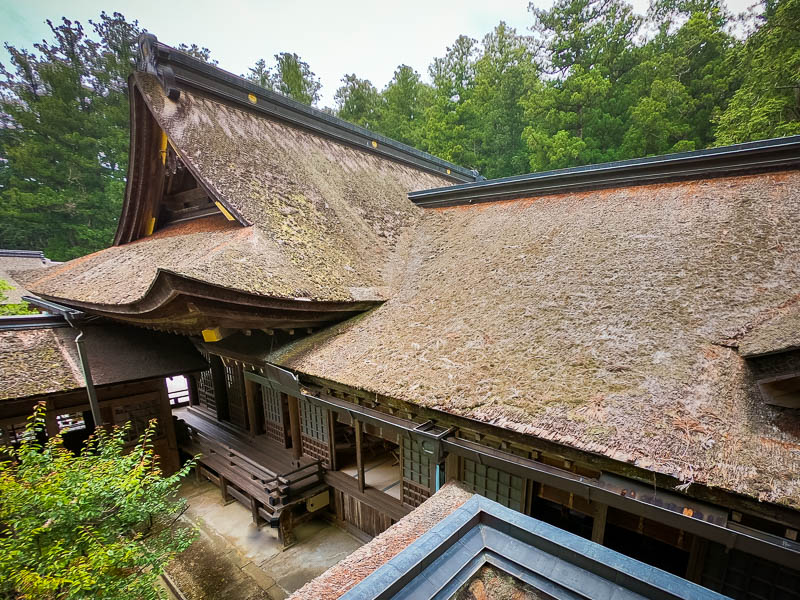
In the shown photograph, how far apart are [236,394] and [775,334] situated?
8700mm

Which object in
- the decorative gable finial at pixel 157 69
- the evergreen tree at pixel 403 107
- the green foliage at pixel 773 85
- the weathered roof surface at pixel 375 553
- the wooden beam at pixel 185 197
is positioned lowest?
the weathered roof surface at pixel 375 553

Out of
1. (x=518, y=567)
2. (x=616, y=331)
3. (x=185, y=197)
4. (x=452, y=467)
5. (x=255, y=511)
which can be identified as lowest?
(x=255, y=511)

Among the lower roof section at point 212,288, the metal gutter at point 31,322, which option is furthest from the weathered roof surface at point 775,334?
the metal gutter at point 31,322

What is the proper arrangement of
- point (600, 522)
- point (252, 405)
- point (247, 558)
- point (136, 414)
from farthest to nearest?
point (252, 405) → point (136, 414) → point (247, 558) → point (600, 522)

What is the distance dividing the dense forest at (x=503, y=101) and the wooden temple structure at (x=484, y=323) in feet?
34.0

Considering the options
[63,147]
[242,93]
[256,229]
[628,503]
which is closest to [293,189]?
[256,229]

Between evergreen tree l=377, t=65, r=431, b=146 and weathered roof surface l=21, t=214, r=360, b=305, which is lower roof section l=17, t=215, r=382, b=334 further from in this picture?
evergreen tree l=377, t=65, r=431, b=146

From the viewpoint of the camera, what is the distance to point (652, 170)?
16.0 feet

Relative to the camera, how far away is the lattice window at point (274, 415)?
6.59 meters

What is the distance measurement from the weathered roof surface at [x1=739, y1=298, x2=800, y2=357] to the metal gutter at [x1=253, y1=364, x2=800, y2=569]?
1.17 metres

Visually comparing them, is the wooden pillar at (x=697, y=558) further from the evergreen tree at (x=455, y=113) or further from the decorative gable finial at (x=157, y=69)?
the evergreen tree at (x=455, y=113)

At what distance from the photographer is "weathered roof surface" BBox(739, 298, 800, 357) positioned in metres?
2.26

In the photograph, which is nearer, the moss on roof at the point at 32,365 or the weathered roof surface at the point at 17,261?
the moss on roof at the point at 32,365

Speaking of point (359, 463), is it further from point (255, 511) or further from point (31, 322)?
point (31, 322)
